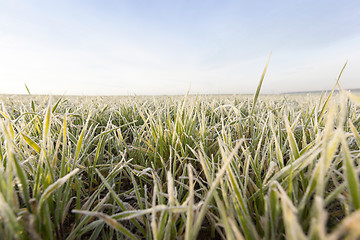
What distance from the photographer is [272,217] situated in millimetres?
395

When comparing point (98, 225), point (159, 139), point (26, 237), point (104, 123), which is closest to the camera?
point (26, 237)

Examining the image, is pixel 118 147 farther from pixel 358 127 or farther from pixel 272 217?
pixel 358 127

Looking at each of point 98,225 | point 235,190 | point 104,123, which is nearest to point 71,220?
point 98,225

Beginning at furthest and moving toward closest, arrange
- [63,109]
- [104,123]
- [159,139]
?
[63,109], [104,123], [159,139]

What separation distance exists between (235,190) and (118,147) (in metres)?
0.72

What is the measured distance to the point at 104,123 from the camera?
1.42m

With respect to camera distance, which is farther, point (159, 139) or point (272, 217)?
point (159, 139)

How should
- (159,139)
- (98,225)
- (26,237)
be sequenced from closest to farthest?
(26,237)
(98,225)
(159,139)

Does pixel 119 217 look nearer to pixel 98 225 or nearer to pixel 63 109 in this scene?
pixel 98 225

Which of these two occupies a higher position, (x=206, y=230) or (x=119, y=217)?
(x=119, y=217)

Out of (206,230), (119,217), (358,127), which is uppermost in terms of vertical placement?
(358,127)

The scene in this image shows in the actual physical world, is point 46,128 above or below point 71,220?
above

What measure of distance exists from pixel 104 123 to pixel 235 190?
1.24 m

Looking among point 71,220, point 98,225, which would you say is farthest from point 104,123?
point 98,225
